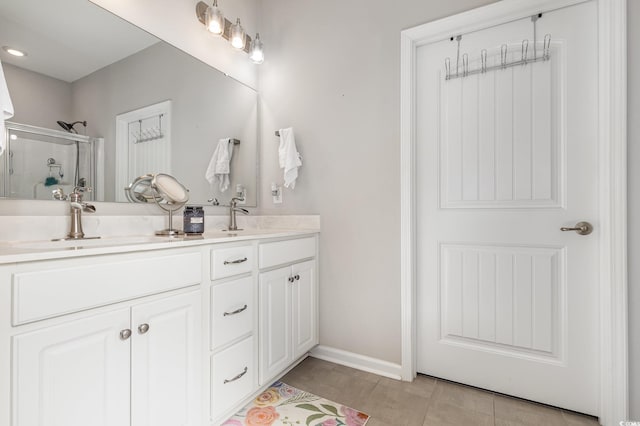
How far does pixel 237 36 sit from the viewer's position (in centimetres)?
195

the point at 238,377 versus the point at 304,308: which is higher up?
the point at 304,308

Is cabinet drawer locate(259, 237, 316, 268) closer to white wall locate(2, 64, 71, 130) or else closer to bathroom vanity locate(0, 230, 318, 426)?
bathroom vanity locate(0, 230, 318, 426)

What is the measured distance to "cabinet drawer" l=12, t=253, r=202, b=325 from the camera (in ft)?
2.53

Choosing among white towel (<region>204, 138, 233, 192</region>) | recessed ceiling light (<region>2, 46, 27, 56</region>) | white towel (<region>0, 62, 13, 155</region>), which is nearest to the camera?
white towel (<region>0, 62, 13, 155</region>)

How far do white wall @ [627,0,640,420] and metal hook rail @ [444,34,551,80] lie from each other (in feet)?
0.97

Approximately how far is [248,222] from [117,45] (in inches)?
48.6

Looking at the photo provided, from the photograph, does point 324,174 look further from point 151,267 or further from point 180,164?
point 151,267

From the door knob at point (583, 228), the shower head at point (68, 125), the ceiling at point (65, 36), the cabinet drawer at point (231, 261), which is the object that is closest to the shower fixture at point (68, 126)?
the shower head at point (68, 125)

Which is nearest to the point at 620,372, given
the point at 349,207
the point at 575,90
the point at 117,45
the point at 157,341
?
the point at 575,90

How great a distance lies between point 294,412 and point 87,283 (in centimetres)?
111

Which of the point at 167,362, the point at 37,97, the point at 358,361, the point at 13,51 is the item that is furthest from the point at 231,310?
the point at 13,51

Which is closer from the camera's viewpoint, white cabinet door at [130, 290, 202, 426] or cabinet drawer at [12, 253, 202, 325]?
cabinet drawer at [12, 253, 202, 325]

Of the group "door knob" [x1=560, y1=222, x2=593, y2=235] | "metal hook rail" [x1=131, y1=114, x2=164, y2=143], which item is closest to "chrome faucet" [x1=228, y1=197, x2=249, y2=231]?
"metal hook rail" [x1=131, y1=114, x2=164, y2=143]

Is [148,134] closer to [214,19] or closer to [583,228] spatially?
[214,19]
